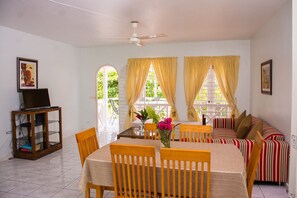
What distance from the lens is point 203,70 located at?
6.04m

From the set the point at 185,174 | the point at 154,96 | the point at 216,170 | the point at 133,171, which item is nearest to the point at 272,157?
the point at 216,170

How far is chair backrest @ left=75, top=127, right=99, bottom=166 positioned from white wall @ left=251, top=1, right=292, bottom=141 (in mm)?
2591

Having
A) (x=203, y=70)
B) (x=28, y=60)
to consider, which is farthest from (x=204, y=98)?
(x=28, y=60)

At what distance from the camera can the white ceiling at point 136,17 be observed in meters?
3.25

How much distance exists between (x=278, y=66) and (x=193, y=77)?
265cm

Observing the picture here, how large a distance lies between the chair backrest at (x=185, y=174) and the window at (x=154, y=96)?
452 cm

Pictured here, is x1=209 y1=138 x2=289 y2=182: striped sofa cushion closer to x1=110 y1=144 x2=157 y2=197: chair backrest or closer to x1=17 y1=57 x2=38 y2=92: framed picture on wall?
x1=110 y1=144 x2=157 y2=197: chair backrest

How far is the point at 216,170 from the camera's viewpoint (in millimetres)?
1911

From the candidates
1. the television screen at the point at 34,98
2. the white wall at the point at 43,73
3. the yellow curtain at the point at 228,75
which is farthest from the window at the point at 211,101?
the television screen at the point at 34,98

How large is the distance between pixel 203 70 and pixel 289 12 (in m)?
2.95

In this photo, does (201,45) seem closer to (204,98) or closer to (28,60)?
(204,98)

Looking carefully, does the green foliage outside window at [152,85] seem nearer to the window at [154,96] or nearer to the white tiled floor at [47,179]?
the window at [154,96]

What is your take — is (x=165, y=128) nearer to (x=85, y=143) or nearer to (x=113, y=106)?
(x=85, y=143)

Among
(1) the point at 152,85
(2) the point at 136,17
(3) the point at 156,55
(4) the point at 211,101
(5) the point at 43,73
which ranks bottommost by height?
(4) the point at 211,101
